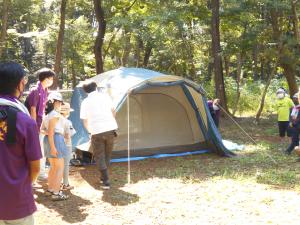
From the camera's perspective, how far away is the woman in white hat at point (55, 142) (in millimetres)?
5199

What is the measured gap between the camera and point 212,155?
27.6 ft

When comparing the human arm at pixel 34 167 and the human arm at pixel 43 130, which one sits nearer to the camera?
the human arm at pixel 34 167

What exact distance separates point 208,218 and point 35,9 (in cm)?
1598

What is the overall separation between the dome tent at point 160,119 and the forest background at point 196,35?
3.71 metres

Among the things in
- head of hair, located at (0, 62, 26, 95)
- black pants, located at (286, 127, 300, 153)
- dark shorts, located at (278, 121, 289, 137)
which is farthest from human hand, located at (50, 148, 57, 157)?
dark shorts, located at (278, 121, 289, 137)

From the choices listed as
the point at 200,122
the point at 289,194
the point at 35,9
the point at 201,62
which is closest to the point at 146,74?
the point at 200,122

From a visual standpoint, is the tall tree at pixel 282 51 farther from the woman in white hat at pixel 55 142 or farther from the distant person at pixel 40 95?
the woman in white hat at pixel 55 142

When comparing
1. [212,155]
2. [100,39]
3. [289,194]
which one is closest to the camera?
[289,194]

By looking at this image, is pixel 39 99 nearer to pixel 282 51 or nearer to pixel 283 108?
pixel 283 108

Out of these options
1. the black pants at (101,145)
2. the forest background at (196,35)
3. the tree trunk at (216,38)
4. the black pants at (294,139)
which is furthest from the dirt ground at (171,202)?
the tree trunk at (216,38)

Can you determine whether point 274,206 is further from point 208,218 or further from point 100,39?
point 100,39

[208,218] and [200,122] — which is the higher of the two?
[200,122]

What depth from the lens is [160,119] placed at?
870 cm

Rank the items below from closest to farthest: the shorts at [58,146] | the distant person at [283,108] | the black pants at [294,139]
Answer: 1. the shorts at [58,146]
2. the black pants at [294,139]
3. the distant person at [283,108]
